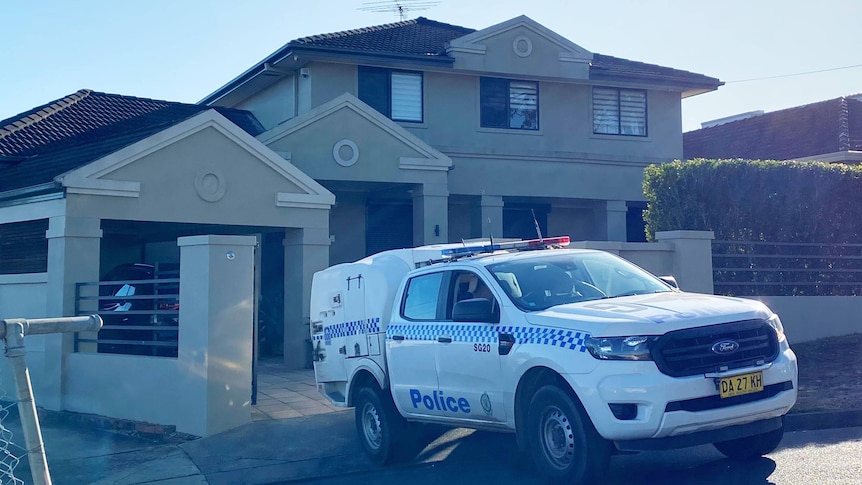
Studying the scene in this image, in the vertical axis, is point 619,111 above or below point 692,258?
above

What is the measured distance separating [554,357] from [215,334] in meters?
4.91

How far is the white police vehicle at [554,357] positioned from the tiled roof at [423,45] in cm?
1043

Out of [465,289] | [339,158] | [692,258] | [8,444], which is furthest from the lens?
[339,158]

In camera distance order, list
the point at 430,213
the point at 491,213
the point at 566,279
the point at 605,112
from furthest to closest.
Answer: the point at 605,112, the point at 491,213, the point at 430,213, the point at 566,279

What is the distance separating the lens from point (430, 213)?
57.4ft

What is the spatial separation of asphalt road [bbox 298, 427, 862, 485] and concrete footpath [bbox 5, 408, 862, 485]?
11.5 inches

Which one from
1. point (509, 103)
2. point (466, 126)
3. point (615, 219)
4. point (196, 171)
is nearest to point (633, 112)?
point (615, 219)

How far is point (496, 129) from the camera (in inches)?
793

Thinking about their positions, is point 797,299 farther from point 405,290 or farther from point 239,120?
point 239,120

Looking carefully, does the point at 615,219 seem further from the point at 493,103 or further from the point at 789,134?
the point at 789,134

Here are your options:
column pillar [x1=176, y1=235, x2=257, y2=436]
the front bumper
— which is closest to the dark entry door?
column pillar [x1=176, y1=235, x2=257, y2=436]

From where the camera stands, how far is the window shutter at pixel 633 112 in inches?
858

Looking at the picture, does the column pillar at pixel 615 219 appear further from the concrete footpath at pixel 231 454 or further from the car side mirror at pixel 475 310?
the car side mirror at pixel 475 310

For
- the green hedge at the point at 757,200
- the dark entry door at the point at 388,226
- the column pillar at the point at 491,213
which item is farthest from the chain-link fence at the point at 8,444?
the column pillar at the point at 491,213
